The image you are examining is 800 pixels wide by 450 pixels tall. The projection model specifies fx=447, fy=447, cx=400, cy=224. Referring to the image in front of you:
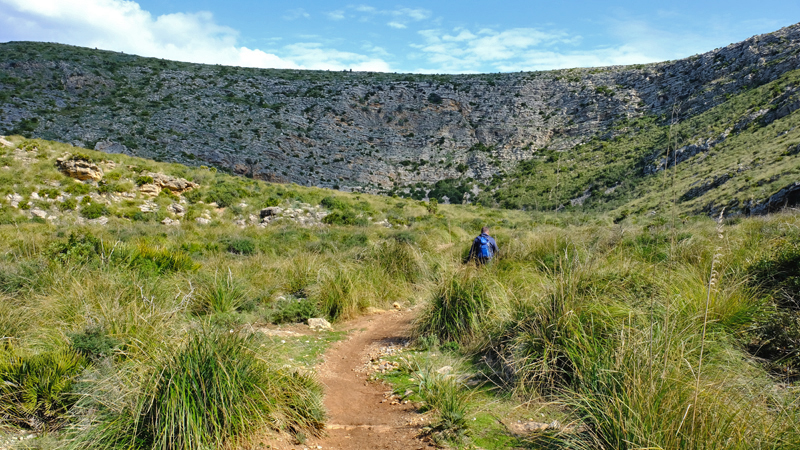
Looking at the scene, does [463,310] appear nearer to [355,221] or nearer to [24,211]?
[355,221]

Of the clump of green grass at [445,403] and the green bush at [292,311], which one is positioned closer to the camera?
the clump of green grass at [445,403]

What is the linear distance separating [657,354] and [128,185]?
2174 centimetres

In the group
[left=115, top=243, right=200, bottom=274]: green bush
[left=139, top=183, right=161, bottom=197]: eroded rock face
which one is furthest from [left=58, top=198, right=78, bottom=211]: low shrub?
[left=115, top=243, right=200, bottom=274]: green bush

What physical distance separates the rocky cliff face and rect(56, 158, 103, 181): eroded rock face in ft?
61.1

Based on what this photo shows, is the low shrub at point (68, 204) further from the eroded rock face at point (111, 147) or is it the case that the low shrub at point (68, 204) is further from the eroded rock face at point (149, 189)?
the eroded rock face at point (111, 147)

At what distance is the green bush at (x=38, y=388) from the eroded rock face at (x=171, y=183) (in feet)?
61.9

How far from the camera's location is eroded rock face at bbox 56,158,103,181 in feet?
61.6

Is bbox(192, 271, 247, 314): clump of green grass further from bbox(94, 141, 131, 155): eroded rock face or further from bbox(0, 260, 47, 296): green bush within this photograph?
bbox(94, 141, 131, 155): eroded rock face

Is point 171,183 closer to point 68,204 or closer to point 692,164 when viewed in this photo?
point 68,204

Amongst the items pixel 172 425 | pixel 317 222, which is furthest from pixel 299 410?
pixel 317 222

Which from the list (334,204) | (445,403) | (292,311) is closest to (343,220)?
(334,204)

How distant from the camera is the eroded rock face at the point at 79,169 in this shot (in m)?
18.8

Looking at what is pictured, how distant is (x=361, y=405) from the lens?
171 inches

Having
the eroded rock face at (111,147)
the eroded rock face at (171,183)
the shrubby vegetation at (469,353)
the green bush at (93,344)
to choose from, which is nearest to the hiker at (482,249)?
the shrubby vegetation at (469,353)
